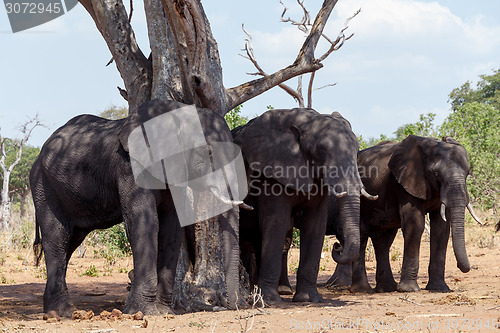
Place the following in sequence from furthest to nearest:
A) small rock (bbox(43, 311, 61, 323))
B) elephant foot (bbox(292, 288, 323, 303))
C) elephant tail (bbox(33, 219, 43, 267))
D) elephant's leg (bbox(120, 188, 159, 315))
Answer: elephant tail (bbox(33, 219, 43, 267))
elephant foot (bbox(292, 288, 323, 303))
small rock (bbox(43, 311, 61, 323))
elephant's leg (bbox(120, 188, 159, 315))

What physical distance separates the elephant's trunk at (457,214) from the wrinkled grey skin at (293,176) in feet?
5.41

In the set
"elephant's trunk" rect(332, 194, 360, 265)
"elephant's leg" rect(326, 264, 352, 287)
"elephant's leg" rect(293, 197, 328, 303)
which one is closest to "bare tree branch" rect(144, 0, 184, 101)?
"elephant's leg" rect(293, 197, 328, 303)

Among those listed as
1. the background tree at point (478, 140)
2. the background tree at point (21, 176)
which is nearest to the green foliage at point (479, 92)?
the background tree at point (478, 140)

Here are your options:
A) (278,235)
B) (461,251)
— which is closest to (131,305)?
(278,235)

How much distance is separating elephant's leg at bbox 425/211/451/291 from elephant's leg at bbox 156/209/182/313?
147 inches

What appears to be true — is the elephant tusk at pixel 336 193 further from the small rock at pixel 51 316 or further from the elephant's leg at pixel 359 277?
the small rock at pixel 51 316

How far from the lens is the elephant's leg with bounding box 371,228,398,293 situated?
959cm

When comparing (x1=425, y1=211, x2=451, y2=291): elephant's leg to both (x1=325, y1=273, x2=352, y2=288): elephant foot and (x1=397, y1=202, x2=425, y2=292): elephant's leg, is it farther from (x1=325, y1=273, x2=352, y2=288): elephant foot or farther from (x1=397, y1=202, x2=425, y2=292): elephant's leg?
(x1=325, y1=273, x2=352, y2=288): elephant foot

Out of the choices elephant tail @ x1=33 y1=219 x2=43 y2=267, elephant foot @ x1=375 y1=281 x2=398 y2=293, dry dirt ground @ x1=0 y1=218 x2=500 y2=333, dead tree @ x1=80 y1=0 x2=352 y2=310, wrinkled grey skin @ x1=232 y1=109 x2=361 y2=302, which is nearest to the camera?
dry dirt ground @ x1=0 y1=218 x2=500 y2=333

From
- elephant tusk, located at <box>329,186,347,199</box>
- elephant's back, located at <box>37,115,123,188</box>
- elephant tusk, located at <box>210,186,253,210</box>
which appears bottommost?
elephant tusk, located at <box>210,186,253,210</box>

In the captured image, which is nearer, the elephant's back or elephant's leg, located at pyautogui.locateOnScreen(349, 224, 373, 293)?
the elephant's back

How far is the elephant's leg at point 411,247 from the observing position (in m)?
9.12

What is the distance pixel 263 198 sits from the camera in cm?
809

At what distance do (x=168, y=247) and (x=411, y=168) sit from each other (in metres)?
3.75
